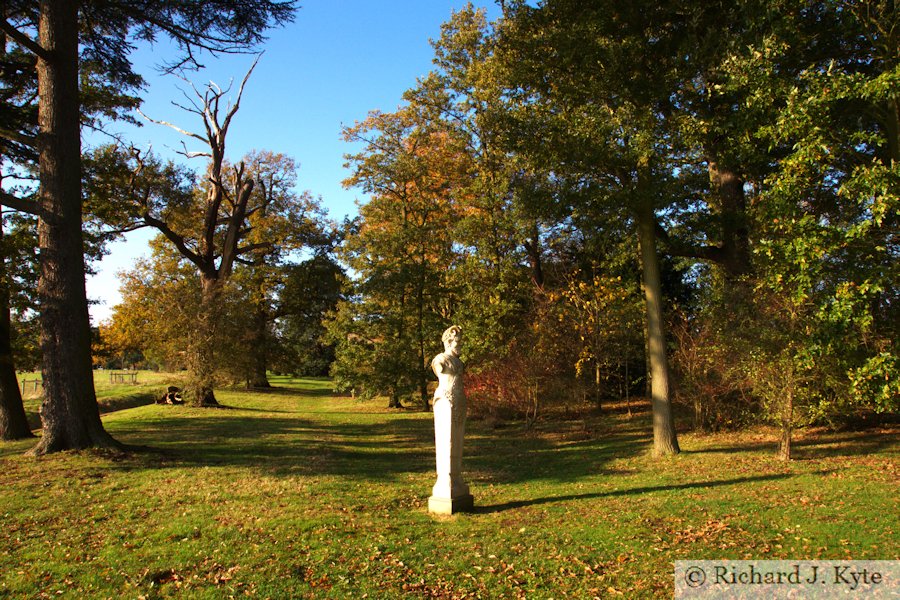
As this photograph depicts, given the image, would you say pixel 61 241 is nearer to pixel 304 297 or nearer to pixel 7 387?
pixel 7 387

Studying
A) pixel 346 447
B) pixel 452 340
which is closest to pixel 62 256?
pixel 346 447

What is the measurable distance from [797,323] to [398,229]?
1654 cm

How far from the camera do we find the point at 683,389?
15.4 meters

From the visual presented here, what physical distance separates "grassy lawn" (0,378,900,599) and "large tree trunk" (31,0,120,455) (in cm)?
87

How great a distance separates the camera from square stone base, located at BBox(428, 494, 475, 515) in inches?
305

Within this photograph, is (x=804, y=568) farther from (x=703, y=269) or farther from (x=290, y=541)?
(x=703, y=269)

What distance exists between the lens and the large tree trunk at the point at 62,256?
432 inches

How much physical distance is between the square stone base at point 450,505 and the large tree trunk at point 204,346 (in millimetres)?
17542

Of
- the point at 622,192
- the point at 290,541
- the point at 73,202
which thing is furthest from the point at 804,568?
the point at 73,202

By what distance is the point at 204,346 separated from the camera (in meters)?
22.9

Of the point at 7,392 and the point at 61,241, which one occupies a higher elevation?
the point at 61,241

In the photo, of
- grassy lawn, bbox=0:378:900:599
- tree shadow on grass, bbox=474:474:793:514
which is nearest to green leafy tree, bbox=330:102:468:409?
grassy lawn, bbox=0:378:900:599

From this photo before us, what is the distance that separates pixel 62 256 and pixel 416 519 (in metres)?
9.00

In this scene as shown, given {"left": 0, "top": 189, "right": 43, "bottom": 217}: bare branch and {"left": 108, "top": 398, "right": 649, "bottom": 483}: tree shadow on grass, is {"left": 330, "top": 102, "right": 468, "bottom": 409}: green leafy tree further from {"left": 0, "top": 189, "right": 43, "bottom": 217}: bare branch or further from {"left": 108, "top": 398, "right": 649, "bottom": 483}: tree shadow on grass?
{"left": 0, "top": 189, "right": 43, "bottom": 217}: bare branch
